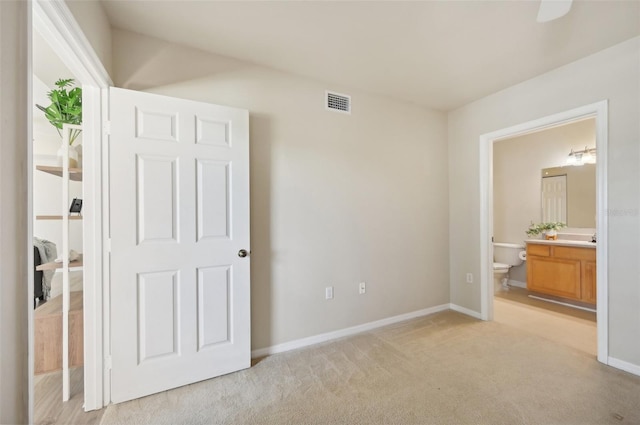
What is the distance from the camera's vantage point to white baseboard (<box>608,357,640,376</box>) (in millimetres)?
2014

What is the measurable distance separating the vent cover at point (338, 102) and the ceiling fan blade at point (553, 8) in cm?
161

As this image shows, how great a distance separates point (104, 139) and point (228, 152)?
77cm

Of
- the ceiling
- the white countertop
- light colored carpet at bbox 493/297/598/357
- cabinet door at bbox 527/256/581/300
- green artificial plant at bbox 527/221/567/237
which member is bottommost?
light colored carpet at bbox 493/297/598/357

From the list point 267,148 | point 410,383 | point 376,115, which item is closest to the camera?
point 410,383

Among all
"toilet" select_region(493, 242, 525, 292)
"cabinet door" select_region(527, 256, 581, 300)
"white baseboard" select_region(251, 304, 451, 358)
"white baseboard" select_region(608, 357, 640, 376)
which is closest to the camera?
"white baseboard" select_region(608, 357, 640, 376)

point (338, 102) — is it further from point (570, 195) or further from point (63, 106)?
point (570, 195)

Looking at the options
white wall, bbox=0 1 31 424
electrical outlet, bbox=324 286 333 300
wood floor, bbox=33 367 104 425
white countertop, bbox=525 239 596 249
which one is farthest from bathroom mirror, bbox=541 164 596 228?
wood floor, bbox=33 367 104 425

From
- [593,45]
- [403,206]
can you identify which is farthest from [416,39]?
[403,206]

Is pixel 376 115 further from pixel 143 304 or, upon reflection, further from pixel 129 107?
pixel 143 304

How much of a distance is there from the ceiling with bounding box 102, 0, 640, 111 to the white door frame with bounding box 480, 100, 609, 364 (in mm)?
483

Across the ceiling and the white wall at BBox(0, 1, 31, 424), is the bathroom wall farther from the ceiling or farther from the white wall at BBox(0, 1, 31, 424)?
the white wall at BBox(0, 1, 31, 424)

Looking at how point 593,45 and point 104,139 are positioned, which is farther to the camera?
point 593,45

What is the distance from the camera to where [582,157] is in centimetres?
376

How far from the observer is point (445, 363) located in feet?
7.14
